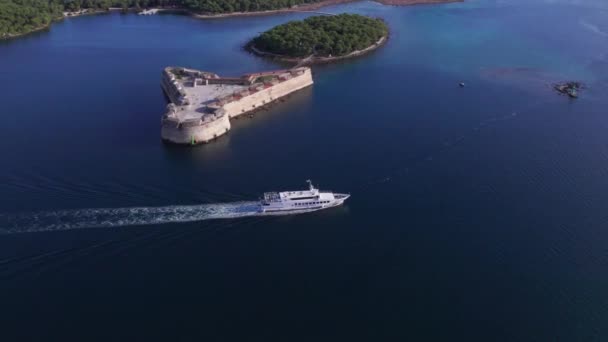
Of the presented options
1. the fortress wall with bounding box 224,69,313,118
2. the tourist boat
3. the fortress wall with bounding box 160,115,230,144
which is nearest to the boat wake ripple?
the tourist boat

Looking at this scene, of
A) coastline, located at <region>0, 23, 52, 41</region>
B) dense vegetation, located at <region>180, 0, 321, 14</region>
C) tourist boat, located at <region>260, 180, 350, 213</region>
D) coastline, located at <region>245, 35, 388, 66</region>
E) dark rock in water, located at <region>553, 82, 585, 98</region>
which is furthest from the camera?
dense vegetation, located at <region>180, 0, 321, 14</region>

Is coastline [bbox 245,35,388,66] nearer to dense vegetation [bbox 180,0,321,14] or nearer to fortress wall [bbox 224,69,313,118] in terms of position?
fortress wall [bbox 224,69,313,118]

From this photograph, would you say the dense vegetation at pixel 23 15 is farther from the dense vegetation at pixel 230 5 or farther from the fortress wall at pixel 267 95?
the fortress wall at pixel 267 95

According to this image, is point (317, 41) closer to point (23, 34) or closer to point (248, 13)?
point (248, 13)

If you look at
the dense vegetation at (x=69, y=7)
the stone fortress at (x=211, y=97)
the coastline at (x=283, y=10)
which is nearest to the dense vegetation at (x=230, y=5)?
the dense vegetation at (x=69, y=7)

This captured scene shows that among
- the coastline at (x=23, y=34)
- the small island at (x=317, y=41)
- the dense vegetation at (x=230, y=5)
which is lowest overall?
the small island at (x=317, y=41)

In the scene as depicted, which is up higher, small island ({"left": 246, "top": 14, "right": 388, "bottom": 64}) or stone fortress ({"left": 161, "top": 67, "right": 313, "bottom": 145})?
small island ({"left": 246, "top": 14, "right": 388, "bottom": 64})
